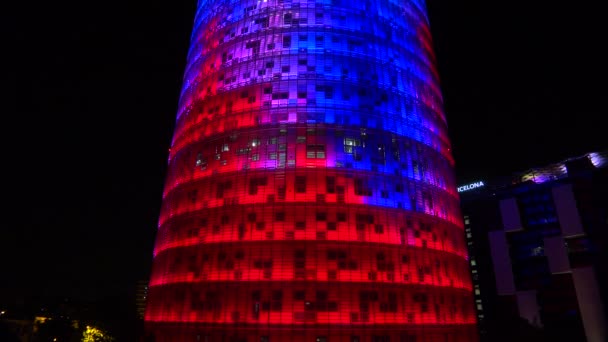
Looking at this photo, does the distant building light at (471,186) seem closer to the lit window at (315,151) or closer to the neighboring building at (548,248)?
the neighboring building at (548,248)

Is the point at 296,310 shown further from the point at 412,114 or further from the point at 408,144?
the point at 412,114

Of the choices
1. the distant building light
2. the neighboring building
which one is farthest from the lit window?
the distant building light

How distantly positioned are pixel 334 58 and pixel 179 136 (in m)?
25.8

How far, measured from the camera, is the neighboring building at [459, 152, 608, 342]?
3041 inches

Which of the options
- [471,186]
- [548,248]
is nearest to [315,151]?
[548,248]

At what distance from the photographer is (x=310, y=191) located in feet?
151

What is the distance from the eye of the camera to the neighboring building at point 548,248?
77.2m

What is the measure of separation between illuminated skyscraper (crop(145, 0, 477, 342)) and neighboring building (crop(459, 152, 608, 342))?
30.1 m

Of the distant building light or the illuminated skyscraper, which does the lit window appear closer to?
the illuminated skyscraper

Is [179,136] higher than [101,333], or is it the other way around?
[179,136]

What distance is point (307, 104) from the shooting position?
165 feet

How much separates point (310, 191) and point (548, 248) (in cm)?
6598

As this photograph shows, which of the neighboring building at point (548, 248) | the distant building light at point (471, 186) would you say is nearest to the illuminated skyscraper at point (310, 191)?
the neighboring building at point (548, 248)

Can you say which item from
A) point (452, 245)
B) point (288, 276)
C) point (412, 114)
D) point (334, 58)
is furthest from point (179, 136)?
point (452, 245)
